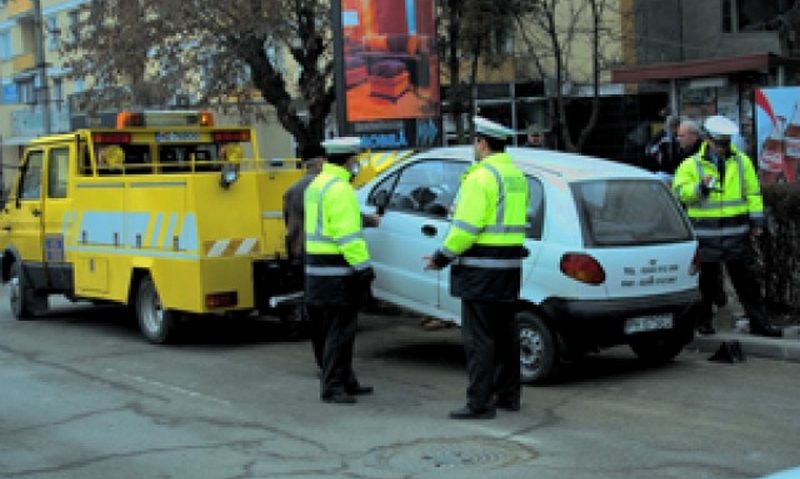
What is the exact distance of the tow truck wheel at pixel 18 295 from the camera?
12.6 meters

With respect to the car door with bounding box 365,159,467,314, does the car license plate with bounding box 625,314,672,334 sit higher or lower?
lower

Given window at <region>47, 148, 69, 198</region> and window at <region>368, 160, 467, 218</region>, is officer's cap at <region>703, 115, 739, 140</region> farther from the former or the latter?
window at <region>47, 148, 69, 198</region>

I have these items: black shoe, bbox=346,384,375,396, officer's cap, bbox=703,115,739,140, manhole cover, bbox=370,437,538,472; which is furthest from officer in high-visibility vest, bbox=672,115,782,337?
manhole cover, bbox=370,437,538,472

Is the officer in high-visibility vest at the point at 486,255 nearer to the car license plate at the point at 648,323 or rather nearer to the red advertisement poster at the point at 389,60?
the car license plate at the point at 648,323

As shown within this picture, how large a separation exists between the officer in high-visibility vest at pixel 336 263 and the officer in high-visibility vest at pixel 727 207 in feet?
10.9

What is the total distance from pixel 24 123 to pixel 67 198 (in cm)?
3052

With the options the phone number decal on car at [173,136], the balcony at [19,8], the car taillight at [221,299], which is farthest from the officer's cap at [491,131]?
the balcony at [19,8]

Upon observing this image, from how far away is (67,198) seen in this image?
11516 millimetres

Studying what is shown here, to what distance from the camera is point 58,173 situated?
38.6ft

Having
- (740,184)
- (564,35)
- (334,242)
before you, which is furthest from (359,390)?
(564,35)

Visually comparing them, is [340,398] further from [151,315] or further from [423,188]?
[151,315]

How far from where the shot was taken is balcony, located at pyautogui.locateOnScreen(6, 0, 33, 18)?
164 ft

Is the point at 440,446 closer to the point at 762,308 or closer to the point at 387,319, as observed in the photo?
the point at 762,308

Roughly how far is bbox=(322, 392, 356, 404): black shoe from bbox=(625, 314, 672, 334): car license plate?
2.16m
